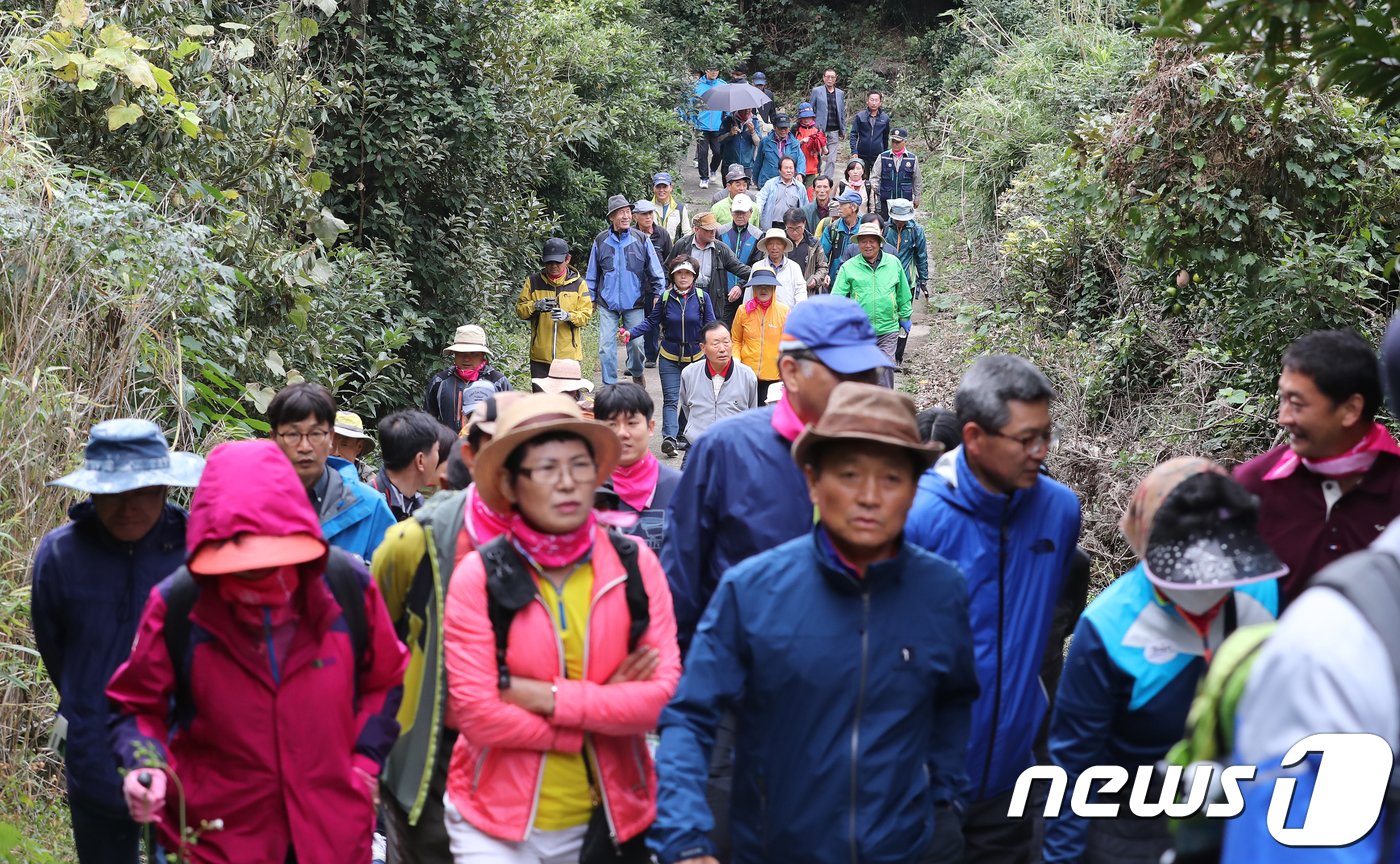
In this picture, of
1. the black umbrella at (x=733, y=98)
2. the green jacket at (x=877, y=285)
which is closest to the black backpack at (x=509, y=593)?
the green jacket at (x=877, y=285)

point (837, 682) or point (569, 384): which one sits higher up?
point (569, 384)

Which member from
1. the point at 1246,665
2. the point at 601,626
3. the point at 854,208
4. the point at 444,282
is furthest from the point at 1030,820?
the point at 854,208

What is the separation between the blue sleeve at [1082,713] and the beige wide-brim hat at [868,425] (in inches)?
27.3

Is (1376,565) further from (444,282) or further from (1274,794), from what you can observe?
(444,282)

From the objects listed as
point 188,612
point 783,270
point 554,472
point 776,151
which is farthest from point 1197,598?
point 776,151

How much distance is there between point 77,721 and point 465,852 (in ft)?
5.15

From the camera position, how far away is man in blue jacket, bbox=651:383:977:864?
3611mm

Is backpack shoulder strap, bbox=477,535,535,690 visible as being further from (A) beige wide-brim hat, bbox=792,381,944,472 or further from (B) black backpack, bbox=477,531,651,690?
Result: (A) beige wide-brim hat, bbox=792,381,944,472

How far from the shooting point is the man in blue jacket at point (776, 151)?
24.4m

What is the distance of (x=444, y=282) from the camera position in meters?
15.1

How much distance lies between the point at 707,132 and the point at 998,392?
2389 centimetres

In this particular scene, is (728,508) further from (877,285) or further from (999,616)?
(877,285)

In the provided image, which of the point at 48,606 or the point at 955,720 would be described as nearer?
the point at 955,720

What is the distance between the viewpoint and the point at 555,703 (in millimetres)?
4023
